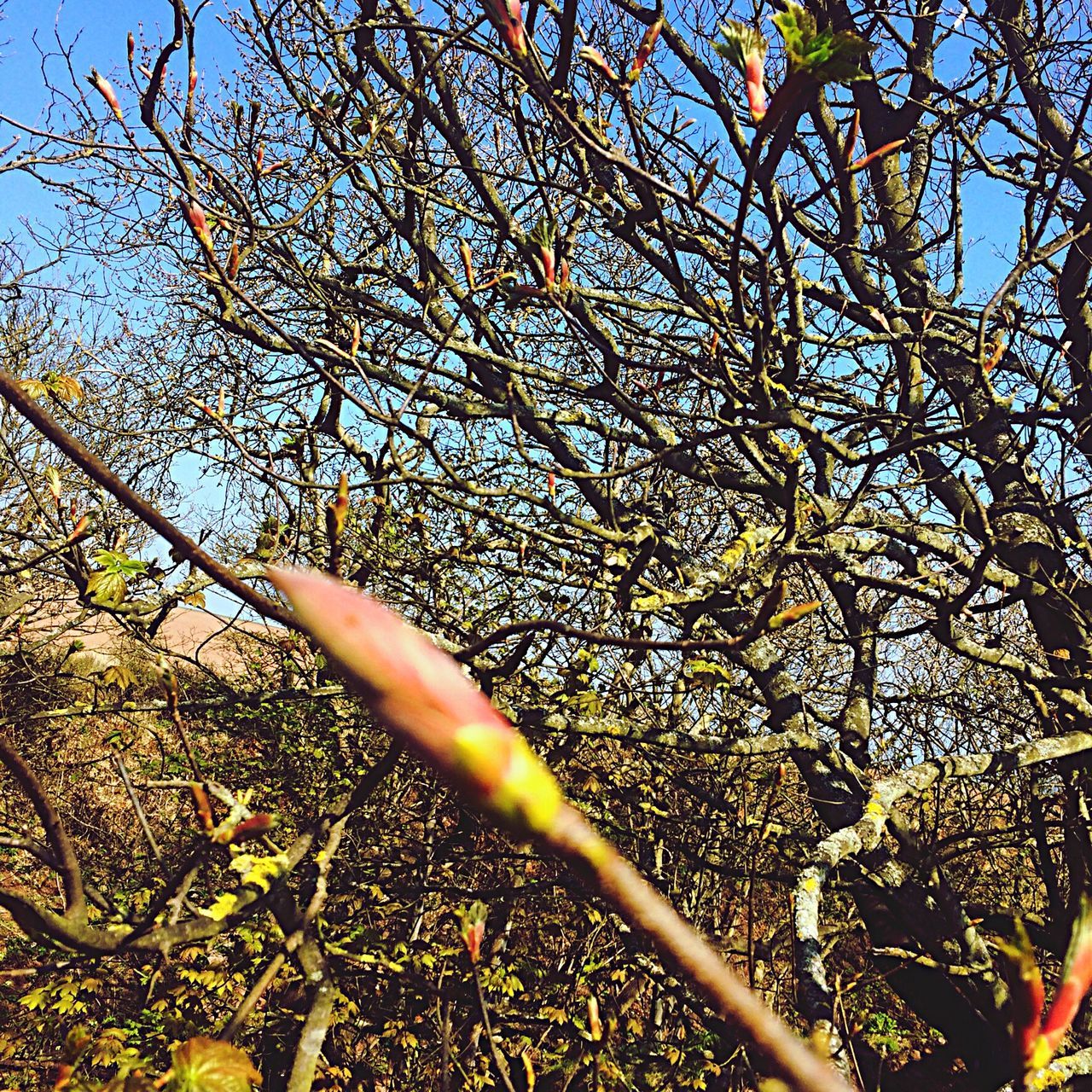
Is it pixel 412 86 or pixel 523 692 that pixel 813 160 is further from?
pixel 523 692

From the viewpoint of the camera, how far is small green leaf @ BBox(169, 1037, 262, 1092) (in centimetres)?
103

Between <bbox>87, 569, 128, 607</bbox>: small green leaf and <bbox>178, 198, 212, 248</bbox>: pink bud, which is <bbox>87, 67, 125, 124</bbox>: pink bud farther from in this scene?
<bbox>87, 569, 128, 607</bbox>: small green leaf

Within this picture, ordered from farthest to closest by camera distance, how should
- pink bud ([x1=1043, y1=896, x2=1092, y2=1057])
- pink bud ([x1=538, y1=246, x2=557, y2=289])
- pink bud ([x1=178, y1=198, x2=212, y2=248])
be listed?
pink bud ([x1=178, y1=198, x2=212, y2=248])
pink bud ([x1=538, y1=246, x2=557, y2=289])
pink bud ([x1=1043, y1=896, x2=1092, y2=1057])

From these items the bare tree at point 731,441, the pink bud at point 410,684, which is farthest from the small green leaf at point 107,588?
the pink bud at point 410,684

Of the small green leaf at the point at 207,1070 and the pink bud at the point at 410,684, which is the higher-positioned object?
the pink bud at the point at 410,684

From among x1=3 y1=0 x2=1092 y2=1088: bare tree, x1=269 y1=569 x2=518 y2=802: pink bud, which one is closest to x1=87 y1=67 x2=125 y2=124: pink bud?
x1=3 y1=0 x2=1092 y2=1088: bare tree

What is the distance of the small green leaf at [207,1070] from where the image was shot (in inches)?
40.4

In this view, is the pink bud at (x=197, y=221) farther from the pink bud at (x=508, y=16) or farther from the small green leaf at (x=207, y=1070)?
the small green leaf at (x=207, y=1070)

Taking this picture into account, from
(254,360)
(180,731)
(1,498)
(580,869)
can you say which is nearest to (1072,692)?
(180,731)

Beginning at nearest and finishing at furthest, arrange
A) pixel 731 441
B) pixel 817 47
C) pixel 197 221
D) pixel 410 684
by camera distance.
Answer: pixel 410 684
pixel 817 47
pixel 197 221
pixel 731 441

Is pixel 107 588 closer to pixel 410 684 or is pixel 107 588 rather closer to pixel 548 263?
pixel 548 263

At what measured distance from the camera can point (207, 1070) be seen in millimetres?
1038

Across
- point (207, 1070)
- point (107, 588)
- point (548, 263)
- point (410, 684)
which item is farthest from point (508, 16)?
point (107, 588)

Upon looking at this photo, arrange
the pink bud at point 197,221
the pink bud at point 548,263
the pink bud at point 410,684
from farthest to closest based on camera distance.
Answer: the pink bud at point 197,221 < the pink bud at point 548,263 < the pink bud at point 410,684
